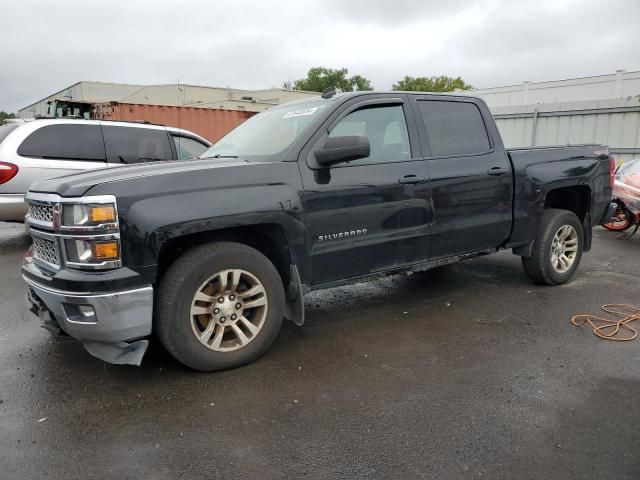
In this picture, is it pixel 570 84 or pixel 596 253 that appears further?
pixel 570 84

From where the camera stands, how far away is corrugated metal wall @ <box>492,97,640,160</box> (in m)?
12.1

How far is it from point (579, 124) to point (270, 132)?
1180 centimetres

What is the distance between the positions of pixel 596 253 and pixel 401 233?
15.2 ft

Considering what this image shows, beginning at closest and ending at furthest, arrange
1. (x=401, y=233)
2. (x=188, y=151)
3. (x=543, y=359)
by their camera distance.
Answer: (x=543, y=359)
(x=401, y=233)
(x=188, y=151)

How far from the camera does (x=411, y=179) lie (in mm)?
4090

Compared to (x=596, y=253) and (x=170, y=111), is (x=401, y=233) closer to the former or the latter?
(x=596, y=253)

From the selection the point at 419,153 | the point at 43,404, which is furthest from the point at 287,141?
the point at 43,404

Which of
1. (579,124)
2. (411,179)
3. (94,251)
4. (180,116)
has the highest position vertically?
(180,116)

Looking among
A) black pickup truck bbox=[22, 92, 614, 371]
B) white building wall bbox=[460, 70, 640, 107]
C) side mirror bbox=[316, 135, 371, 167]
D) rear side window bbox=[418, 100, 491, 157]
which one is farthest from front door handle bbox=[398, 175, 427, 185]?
white building wall bbox=[460, 70, 640, 107]

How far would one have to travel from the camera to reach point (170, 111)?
17.5 metres

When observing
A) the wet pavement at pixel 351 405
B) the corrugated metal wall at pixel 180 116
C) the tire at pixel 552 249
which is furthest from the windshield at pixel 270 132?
the corrugated metal wall at pixel 180 116

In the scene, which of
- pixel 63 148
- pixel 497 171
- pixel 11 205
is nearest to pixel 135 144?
pixel 63 148

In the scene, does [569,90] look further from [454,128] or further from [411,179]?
[411,179]

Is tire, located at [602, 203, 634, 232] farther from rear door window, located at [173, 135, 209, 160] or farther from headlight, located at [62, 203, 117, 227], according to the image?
headlight, located at [62, 203, 117, 227]
